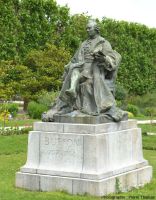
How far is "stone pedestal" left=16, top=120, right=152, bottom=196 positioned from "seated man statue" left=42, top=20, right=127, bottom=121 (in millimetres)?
331

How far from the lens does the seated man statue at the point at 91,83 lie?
9.84 meters

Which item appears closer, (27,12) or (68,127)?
(68,127)

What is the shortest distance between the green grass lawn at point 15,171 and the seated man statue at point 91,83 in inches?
55.6

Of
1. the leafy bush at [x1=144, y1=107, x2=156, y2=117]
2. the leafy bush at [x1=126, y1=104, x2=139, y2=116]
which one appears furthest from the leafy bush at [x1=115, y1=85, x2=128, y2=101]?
the leafy bush at [x1=144, y1=107, x2=156, y2=117]

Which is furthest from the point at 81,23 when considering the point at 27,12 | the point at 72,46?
the point at 27,12

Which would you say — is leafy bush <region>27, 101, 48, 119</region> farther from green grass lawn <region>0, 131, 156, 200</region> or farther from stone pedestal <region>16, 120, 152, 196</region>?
stone pedestal <region>16, 120, 152, 196</region>

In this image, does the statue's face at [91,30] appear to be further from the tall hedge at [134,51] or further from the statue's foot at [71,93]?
the tall hedge at [134,51]

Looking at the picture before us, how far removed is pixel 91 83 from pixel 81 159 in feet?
4.83

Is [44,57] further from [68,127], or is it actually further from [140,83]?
[68,127]

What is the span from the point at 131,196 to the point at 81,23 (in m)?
32.0

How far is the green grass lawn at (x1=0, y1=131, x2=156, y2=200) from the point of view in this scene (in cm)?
906

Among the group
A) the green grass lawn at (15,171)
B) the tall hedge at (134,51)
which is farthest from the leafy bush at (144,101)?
the green grass lawn at (15,171)

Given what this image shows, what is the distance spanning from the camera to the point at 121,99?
1405 inches

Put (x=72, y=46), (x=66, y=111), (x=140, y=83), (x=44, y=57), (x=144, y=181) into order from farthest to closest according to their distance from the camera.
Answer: (x=140, y=83)
(x=72, y=46)
(x=44, y=57)
(x=144, y=181)
(x=66, y=111)
